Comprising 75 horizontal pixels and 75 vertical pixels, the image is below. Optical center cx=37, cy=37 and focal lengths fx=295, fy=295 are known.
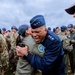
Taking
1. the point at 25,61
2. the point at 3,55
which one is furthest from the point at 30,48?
the point at 3,55

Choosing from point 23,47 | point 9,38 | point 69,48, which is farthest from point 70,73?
point 23,47

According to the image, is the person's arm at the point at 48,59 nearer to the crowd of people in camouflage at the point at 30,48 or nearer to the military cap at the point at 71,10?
the crowd of people in camouflage at the point at 30,48

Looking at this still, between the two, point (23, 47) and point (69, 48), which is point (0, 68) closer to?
point (69, 48)

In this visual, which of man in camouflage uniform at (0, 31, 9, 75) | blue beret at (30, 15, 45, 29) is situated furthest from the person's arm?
man in camouflage uniform at (0, 31, 9, 75)

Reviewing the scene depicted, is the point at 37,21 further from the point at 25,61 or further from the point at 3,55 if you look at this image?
the point at 3,55

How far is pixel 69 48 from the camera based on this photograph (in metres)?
10.0

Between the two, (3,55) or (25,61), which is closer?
(25,61)

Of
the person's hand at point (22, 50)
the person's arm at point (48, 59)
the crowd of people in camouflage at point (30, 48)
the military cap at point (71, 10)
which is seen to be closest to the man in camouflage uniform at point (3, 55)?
the crowd of people in camouflage at point (30, 48)

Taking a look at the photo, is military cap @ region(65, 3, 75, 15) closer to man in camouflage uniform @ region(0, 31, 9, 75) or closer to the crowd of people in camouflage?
the crowd of people in camouflage

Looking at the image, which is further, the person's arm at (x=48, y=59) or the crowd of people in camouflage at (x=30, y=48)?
the crowd of people in camouflage at (x=30, y=48)

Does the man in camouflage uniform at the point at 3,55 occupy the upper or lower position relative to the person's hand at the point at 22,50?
lower

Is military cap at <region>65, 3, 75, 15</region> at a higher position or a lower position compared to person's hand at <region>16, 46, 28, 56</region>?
higher

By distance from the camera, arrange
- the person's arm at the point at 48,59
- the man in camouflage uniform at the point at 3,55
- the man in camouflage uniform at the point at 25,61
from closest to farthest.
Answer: the person's arm at the point at 48,59
the man in camouflage uniform at the point at 25,61
the man in camouflage uniform at the point at 3,55

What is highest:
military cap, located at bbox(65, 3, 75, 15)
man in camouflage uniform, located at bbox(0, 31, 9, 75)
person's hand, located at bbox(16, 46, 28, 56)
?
military cap, located at bbox(65, 3, 75, 15)
